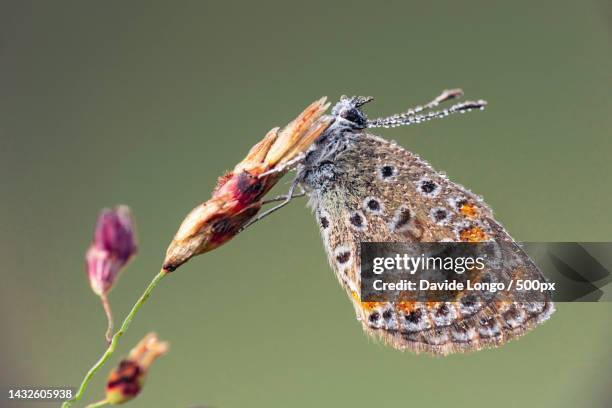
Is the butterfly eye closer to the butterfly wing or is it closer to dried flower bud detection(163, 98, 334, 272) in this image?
the butterfly wing

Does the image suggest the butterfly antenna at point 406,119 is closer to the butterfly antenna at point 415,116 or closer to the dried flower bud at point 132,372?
the butterfly antenna at point 415,116

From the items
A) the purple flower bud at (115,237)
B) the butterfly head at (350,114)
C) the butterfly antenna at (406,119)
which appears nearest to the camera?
the purple flower bud at (115,237)

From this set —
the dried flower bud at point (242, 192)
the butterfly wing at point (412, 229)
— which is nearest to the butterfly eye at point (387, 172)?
the butterfly wing at point (412, 229)

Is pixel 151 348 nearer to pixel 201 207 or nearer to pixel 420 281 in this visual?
pixel 201 207

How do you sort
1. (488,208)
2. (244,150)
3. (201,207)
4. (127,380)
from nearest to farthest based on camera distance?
(127,380) → (201,207) → (488,208) → (244,150)

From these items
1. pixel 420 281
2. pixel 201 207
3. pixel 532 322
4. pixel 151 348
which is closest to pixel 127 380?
pixel 151 348

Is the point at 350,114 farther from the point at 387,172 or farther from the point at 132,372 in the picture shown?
the point at 132,372
